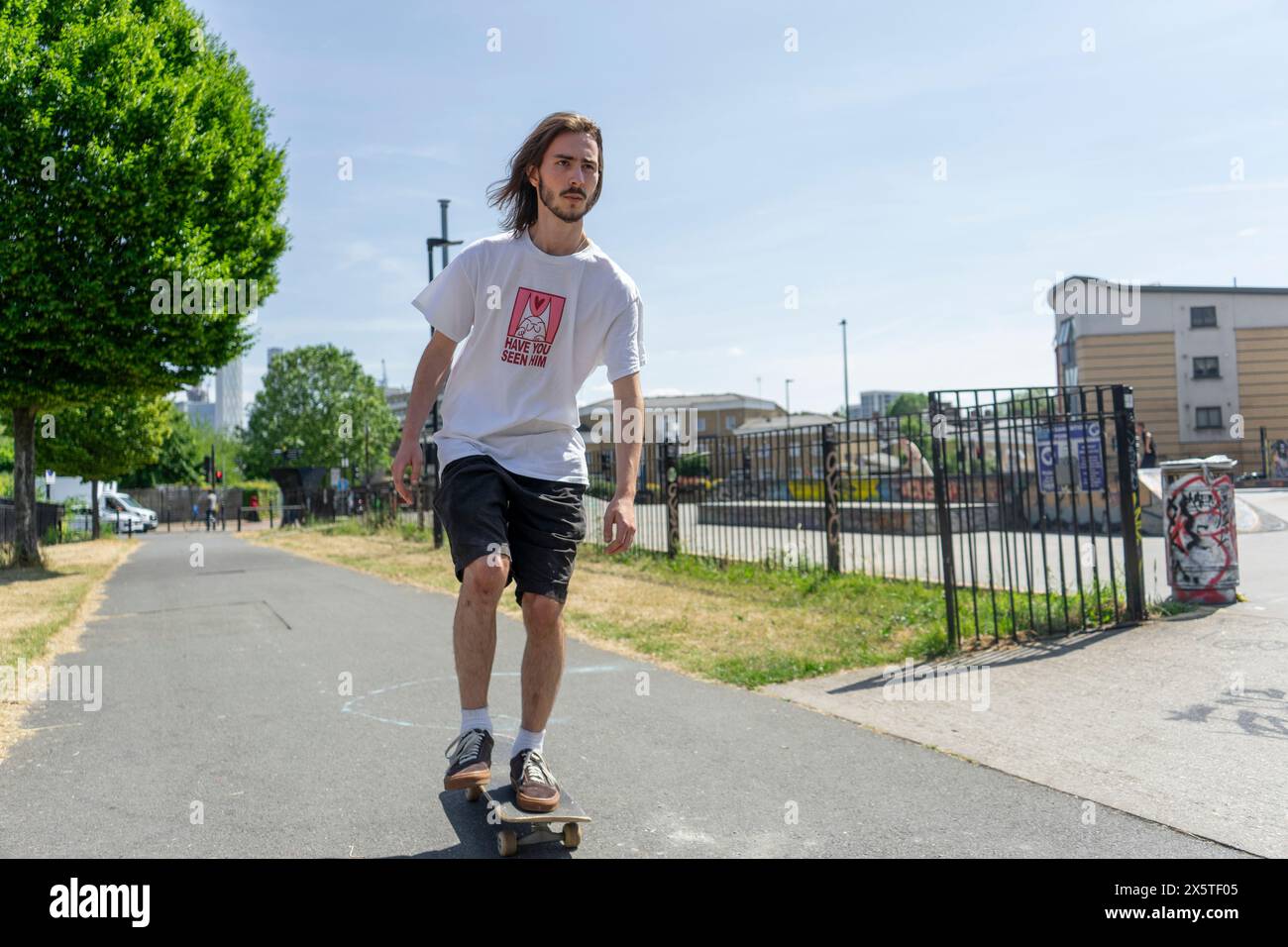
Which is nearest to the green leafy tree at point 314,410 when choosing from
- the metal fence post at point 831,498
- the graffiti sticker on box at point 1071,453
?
the metal fence post at point 831,498

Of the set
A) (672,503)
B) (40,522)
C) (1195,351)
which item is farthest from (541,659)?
(1195,351)

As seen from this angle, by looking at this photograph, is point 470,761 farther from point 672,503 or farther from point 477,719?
point 672,503

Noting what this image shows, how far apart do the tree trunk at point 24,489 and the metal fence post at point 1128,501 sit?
16.1 metres

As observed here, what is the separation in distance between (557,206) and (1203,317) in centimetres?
4342

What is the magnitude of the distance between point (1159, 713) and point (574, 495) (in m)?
3.39

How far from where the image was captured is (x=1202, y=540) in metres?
7.39

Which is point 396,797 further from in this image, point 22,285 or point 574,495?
point 22,285

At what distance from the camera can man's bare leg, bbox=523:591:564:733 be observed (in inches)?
123

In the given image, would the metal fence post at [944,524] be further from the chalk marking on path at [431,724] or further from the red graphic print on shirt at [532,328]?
the red graphic print on shirt at [532,328]

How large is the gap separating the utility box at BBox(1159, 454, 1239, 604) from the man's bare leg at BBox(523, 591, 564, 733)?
614 cm

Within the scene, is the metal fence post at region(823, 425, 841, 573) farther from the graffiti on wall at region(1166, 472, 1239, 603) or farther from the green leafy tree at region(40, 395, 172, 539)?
the green leafy tree at region(40, 395, 172, 539)

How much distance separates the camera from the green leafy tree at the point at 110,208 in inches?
513

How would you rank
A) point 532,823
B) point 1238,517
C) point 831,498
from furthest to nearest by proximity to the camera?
1. point 1238,517
2. point 831,498
3. point 532,823
